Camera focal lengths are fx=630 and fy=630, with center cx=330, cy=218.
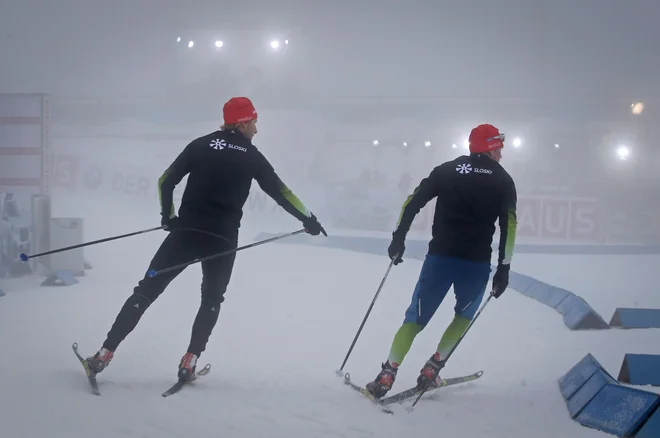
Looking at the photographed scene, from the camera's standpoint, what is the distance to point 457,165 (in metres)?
3.41

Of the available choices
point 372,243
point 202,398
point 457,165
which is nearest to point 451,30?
point 372,243

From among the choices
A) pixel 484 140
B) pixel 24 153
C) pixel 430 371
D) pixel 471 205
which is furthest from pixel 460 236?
pixel 24 153

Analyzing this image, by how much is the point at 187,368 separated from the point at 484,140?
2057 mm

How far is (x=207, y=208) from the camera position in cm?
347

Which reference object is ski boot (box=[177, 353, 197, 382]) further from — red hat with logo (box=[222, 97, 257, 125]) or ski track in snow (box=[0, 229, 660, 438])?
red hat with logo (box=[222, 97, 257, 125])

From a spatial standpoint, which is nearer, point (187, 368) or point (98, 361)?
point (98, 361)

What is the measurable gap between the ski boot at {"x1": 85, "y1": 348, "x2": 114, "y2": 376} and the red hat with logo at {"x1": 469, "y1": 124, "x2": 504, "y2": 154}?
2.27 meters

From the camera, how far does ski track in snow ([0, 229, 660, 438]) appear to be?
9.77 feet

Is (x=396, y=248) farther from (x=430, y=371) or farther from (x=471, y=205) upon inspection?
(x=430, y=371)

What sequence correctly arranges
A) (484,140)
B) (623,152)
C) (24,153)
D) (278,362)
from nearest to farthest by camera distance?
(484,140)
(278,362)
(24,153)
(623,152)

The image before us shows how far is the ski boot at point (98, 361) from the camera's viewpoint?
131 inches

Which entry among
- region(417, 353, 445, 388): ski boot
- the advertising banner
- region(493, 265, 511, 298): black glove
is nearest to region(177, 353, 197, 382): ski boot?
region(417, 353, 445, 388): ski boot

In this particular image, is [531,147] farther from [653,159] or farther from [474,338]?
[474,338]

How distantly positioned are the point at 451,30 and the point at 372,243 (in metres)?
5.61
